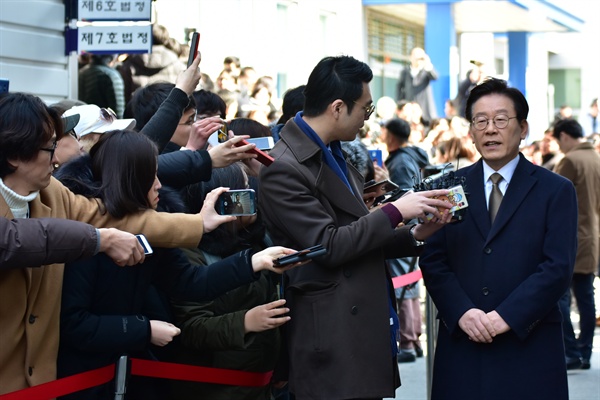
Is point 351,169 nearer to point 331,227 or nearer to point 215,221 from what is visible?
point 331,227

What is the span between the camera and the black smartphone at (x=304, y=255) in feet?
14.2

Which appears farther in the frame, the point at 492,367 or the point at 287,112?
the point at 287,112

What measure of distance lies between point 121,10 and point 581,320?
5183 mm

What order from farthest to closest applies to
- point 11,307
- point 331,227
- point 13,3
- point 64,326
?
1. point 13,3
2. point 331,227
3. point 64,326
4. point 11,307

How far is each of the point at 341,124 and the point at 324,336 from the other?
3.01 feet

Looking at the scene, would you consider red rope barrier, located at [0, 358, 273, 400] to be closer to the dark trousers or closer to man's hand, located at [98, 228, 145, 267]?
man's hand, located at [98, 228, 145, 267]

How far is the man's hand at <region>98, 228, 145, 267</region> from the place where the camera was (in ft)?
13.1

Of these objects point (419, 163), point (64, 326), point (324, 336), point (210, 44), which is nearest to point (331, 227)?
point (324, 336)

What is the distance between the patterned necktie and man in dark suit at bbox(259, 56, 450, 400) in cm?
33

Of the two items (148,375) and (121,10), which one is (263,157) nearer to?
(148,375)

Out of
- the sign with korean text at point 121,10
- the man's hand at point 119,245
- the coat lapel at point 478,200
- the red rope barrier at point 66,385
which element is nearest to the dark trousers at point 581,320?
the sign with korean text at point 121,10

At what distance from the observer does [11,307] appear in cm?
401

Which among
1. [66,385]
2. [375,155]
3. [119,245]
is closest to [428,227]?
[119,245]

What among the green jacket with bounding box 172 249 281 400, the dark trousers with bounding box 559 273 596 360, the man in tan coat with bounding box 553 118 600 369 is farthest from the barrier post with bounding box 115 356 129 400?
the man in tan coat with bounding box 553 118 600 369
